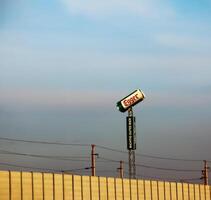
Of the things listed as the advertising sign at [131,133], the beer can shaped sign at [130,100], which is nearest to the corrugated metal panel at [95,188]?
the advertising sign at [131,133]

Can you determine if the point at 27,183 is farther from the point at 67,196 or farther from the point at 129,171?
the point at 129,171

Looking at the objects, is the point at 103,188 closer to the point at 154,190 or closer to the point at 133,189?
the point at 133,189

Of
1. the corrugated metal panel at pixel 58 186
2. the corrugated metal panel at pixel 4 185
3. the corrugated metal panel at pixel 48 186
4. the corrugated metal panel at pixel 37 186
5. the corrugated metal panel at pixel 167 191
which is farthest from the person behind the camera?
the corrugated metal panel at pixel 167 191

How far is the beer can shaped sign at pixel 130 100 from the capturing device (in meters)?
81.5

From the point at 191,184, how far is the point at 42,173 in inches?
653

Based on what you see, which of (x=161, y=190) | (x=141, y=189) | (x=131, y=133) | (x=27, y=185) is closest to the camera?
(x=27, y=185)

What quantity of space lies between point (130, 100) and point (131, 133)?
583cm

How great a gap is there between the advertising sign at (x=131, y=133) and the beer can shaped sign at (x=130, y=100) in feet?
7.37

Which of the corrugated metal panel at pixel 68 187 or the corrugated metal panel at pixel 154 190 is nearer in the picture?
the corrugated metal panel at pixel 68 187

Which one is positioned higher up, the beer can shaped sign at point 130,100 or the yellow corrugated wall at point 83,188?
the beer can shaped sign at point 130,100

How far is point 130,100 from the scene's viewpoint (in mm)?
82812

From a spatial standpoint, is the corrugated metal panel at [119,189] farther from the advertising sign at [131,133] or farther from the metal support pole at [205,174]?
the advertising sign at [131,133]

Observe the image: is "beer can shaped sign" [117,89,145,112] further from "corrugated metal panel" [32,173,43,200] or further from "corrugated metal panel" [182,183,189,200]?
"corrugated metal panel" [32,173,43,200]

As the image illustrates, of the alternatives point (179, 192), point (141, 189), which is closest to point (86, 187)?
point (141, 189)
